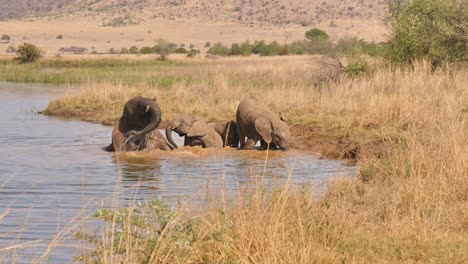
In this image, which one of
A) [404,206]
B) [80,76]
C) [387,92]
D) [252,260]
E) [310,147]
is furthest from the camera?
[80,76]

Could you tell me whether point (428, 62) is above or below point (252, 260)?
below

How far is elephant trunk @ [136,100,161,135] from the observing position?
15133mm

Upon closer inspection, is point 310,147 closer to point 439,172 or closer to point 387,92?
point 387,92

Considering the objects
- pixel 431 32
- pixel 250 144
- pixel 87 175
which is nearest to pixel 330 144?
pixel 250 144

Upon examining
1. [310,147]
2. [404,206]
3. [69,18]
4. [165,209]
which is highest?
[165,209]

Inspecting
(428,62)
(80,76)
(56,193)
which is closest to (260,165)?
(56,193)

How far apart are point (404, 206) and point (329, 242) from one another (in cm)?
150

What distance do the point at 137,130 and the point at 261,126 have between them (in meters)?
2.14

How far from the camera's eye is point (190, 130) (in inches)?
632

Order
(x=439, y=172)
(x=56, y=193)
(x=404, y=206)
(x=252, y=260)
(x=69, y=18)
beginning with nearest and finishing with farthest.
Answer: (x=252, y=260)
(x=404, y=206)
(x=439, y=172)
(x=56, y=193)
(x=69, y=18)

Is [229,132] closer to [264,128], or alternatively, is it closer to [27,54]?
[264,128]

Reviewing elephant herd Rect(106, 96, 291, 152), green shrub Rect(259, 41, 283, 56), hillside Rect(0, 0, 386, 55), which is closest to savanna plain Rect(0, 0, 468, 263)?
elephant herd Rect(106, 96, 291, 152)

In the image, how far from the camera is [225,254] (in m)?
→ 6.52

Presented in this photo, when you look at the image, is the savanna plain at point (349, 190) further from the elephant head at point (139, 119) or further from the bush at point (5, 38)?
the bush at point (5, 38)
